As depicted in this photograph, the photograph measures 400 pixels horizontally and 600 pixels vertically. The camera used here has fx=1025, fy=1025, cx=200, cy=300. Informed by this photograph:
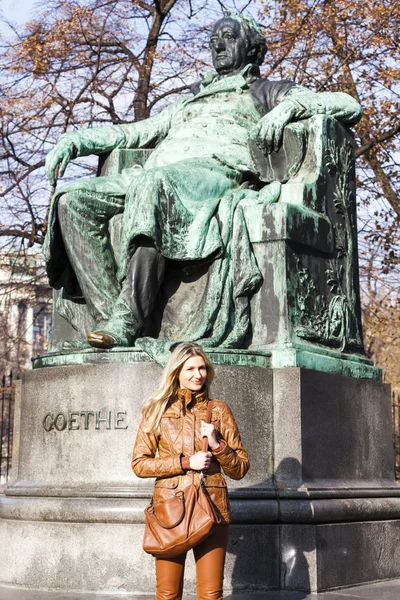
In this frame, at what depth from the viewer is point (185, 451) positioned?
13.3 ft

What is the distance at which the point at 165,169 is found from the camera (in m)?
6.52

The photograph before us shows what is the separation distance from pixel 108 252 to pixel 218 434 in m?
2.85

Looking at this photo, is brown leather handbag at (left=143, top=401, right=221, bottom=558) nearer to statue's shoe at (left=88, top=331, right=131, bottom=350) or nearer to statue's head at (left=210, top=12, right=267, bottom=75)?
statue's shoe at (left=88, top=331, right=131, bottom=350)

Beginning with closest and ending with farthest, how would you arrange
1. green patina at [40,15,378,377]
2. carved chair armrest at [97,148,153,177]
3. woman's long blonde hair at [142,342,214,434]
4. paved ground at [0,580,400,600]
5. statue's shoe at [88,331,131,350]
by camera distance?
woman's long blonde hair at [142,342,214,434] → paved ground at [0,580,400,600] → statue's shoe at [88,331,131,350] → green patina at [40,15,378,377] → carved chair armrest at [97,148,153,177]

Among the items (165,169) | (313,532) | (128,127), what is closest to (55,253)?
(165,169)

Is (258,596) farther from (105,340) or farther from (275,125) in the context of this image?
(275,125)

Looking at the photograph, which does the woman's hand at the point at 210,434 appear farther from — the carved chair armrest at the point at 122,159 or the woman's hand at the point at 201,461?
the carved chair armrest at the point at 122,159

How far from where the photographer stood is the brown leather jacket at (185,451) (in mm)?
3975

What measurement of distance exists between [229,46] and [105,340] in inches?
113

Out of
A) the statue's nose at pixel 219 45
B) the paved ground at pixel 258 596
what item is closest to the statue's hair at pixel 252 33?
the statue's nose at pixel 219 45

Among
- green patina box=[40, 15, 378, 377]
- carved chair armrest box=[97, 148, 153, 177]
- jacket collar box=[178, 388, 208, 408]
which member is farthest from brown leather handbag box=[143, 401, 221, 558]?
carved chair armrest box=[97, 148, 153, 177]

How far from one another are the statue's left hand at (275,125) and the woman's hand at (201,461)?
339cm

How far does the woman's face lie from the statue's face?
13.4ft

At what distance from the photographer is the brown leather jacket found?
3975mm
